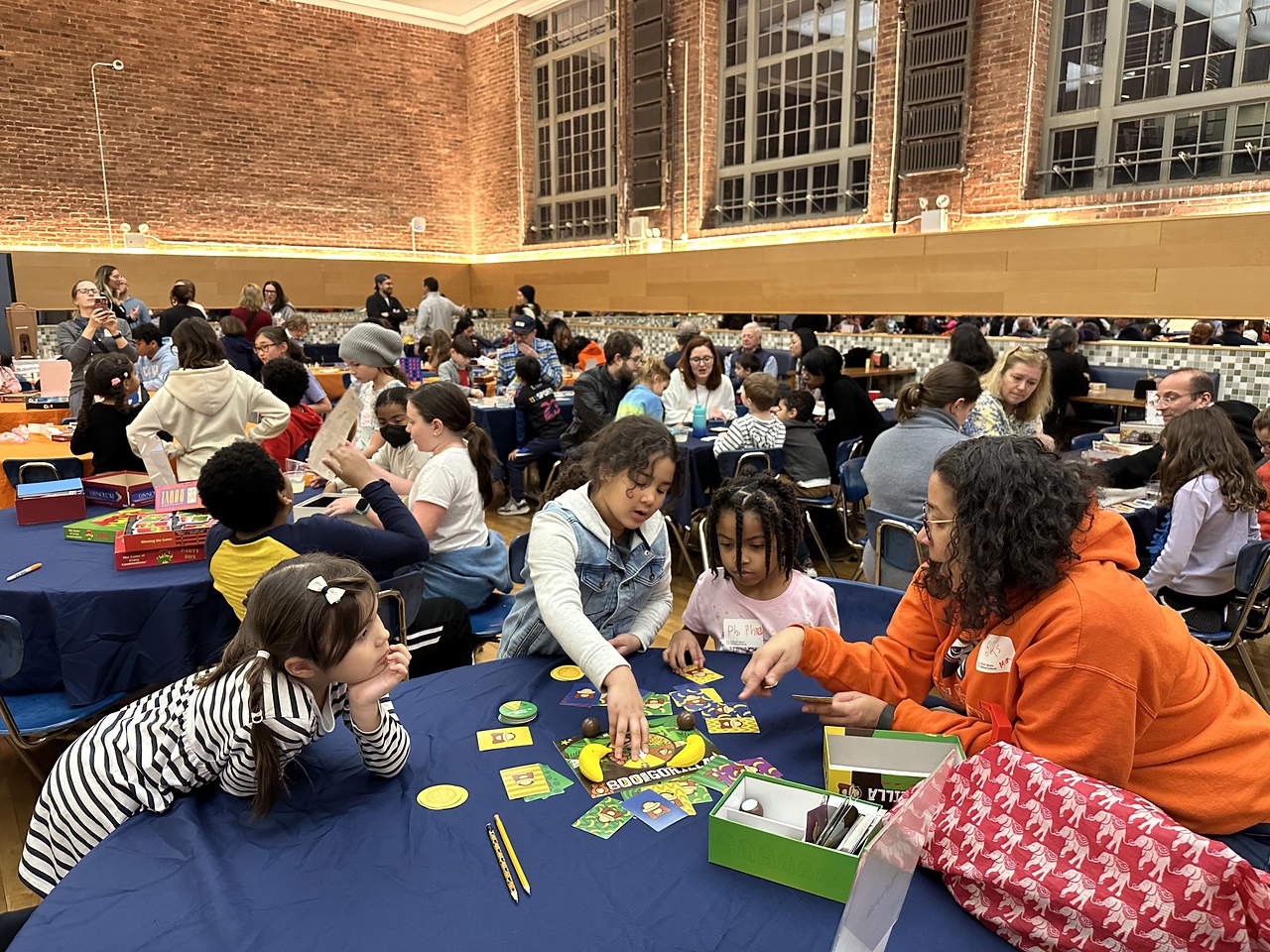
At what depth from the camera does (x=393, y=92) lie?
48.5 feet

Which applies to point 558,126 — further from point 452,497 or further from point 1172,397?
point 452,497

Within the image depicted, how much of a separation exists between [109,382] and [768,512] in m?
3.84

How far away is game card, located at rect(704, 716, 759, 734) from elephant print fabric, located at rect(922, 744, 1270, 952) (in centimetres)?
51

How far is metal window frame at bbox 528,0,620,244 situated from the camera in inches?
522

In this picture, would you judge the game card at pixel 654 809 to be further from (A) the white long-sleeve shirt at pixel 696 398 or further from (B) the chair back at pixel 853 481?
(A) the white long-sleeve shirt at pixel 696 398

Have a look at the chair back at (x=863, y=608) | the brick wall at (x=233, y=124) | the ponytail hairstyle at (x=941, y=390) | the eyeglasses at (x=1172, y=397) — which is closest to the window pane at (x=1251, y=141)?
the eyeglasses at (x=1172, y=397)

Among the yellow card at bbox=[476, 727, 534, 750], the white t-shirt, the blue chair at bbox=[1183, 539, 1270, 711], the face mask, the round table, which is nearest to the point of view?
the yellow card at bbox=[476, 727, 534, 750]

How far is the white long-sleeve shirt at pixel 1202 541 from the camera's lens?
11.0ft

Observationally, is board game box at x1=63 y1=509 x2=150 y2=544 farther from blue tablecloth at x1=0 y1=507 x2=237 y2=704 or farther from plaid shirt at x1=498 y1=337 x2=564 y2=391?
plaid shirt at x1=498 y1=337 x2=564 y2=391

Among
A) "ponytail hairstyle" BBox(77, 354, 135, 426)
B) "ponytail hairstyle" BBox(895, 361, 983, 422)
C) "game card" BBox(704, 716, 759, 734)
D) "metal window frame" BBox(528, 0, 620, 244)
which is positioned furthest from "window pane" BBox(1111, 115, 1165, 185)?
"ponytail hairstyle" BBox(77, 354, 135, 426)

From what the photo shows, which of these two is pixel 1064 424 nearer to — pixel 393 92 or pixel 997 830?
pixel 997 830

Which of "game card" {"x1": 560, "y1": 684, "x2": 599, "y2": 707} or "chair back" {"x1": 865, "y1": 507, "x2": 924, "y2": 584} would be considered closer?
"game card" {"x1": 560, "y1": 684, "x2": 599, "y2": 707}

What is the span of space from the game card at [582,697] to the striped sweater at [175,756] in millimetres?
420

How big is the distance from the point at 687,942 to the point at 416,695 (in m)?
0.97
